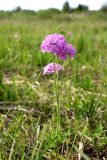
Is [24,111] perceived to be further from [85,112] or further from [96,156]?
[96,156]

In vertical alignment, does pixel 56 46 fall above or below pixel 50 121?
above

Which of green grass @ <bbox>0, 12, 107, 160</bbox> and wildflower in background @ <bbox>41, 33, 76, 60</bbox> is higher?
wildflower in background @ <bbox>41, 33, 76, 60</bbox>

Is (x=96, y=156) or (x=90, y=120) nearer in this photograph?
(x=96, y=156)

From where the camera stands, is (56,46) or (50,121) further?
(50,121)

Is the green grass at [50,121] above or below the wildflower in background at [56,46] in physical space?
below

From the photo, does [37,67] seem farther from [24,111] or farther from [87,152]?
[87,152]

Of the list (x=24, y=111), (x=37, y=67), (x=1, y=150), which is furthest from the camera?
(x=37, y=67)

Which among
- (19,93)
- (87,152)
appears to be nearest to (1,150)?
(87,152)

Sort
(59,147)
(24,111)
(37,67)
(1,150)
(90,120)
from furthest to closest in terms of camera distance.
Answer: (37,67)
(24,111)
(90,120)
(59,147)
(1,150)

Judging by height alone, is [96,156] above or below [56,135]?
below

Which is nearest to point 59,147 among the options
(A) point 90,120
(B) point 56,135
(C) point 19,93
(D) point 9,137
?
(B) point 56,135
